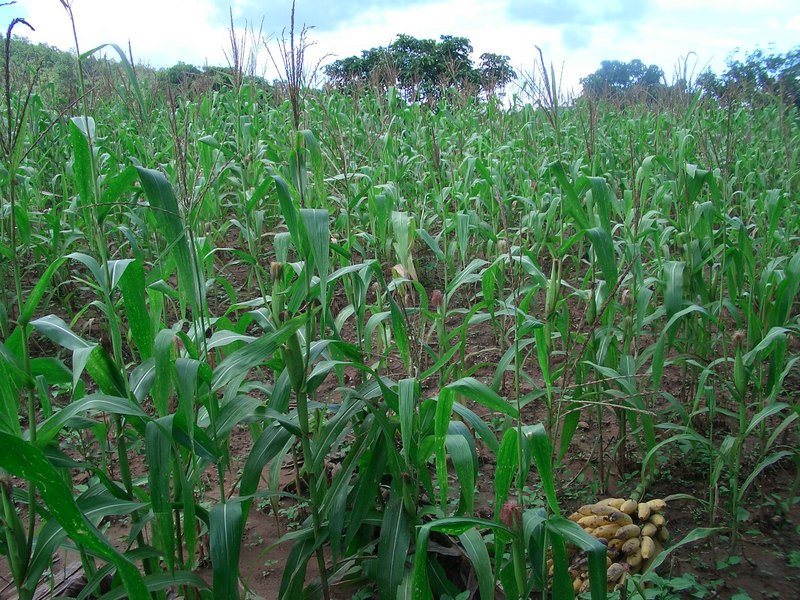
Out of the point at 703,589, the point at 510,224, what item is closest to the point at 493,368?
the point at 703,589

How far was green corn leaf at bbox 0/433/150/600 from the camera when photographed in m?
0.96

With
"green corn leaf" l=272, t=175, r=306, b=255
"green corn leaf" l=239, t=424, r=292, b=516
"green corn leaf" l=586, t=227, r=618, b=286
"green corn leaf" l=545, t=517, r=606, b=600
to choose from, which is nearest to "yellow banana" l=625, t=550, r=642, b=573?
A: "green corn leaf" l=545, t=517, r=606, b=600

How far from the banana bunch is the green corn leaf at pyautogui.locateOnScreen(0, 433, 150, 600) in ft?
4.48

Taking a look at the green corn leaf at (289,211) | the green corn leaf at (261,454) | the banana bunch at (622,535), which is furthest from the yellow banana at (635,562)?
the green corn leaf at (289,211)

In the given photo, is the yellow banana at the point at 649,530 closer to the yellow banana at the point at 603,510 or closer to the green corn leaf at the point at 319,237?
the yellow banana at the point at 603,510

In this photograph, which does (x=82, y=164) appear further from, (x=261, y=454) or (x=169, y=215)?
(x=261, y=454)

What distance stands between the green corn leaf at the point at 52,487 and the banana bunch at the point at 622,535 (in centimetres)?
136

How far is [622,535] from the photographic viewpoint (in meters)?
1.85

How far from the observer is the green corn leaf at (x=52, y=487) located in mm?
964

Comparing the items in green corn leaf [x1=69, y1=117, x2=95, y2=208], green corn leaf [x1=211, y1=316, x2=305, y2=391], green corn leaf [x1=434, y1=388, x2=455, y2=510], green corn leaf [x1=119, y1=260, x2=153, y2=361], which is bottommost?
green corn leaf [x1=434, y1=388, x2=455, y2=510]

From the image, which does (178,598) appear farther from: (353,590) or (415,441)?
(415,441)

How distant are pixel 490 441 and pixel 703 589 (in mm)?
845

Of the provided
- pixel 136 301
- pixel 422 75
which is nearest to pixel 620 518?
pixel 136 301

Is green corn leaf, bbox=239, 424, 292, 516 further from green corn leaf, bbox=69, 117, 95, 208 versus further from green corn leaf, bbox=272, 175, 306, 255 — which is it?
green corn leaf, bbox=69, 117, 95, 208
